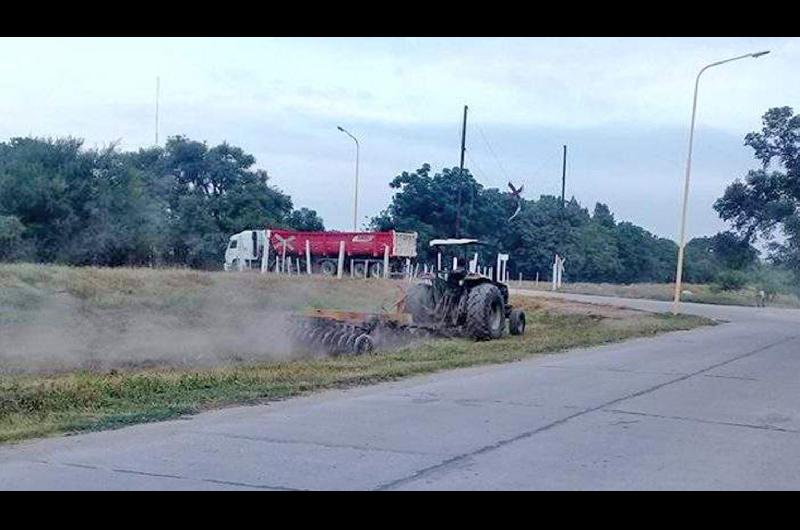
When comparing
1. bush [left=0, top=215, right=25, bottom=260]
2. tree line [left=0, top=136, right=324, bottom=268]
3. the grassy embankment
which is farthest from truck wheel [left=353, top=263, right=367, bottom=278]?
bush [left=0, top=215, right=25, bottom=260]

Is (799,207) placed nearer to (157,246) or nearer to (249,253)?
(249,253)

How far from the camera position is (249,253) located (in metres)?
43.2

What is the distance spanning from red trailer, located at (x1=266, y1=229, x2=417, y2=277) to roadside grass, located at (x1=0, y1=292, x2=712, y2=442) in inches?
584

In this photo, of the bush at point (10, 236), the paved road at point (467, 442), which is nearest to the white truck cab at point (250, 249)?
the bush at point (10, 236)

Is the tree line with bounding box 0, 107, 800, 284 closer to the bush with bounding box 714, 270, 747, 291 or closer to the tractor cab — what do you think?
the bush with bounding box 714, 270, 747, 291

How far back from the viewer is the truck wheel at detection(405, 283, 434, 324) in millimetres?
23375

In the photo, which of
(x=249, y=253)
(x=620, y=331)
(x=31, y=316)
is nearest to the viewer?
(x=31, y=316)

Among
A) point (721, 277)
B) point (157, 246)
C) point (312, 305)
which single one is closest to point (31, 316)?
point (312, 305)

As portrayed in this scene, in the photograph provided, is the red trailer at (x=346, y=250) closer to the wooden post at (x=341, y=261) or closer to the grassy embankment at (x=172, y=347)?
the wooden post at (x=341, y=261)

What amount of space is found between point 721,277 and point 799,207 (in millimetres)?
12384

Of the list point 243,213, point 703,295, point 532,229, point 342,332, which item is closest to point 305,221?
point 243,213

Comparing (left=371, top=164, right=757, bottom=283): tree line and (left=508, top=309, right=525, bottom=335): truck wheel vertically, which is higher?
(left=371, top=164, right=757, bottom=283): tree line

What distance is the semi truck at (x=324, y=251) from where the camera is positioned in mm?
41344

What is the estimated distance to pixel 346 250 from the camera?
139 ft
